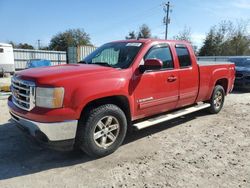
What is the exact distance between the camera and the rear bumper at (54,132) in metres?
3.63

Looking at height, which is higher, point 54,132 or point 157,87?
point 157,87

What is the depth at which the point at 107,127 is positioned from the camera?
169 inches

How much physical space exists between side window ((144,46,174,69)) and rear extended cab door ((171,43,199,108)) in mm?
194

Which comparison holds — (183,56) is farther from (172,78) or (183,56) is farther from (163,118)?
(163,118)

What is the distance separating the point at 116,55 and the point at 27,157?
2427 mm

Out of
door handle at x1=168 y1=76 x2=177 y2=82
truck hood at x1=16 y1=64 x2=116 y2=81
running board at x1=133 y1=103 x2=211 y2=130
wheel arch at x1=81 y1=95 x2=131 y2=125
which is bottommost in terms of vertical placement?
running board at x1=133 y1=103 x2=211 y2=130

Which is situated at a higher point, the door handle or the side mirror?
the side mirror

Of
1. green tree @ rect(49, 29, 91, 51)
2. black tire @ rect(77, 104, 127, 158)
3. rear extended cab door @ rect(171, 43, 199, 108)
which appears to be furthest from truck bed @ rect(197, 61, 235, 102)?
green tree @ rect(49, 29, 91, 51)

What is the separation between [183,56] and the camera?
5824 mm

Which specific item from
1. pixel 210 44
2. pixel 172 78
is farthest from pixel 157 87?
pixel 210 44

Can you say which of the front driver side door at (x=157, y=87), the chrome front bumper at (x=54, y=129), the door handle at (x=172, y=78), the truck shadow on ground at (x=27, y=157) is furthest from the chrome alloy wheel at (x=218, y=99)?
the chrome front bumper at (x=54, y=129)

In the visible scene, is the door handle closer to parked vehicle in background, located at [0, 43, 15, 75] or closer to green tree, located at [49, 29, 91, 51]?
parked vehicle in background, located at [0, 43, 15, 75]

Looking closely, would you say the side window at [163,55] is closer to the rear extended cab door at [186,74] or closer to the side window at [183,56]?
the rear extended cab door at [186,74]

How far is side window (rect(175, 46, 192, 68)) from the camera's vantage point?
568 centimetres
